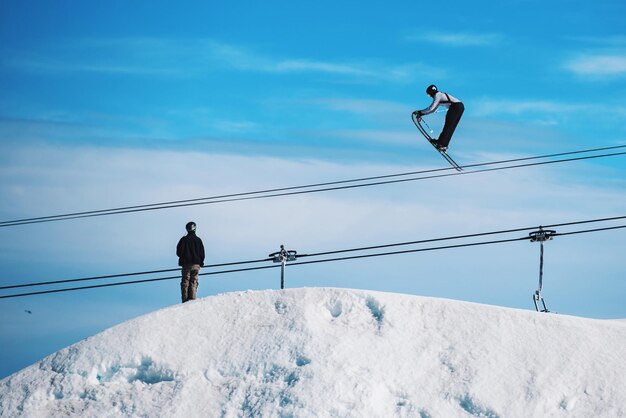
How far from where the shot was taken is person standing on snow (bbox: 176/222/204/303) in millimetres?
22469

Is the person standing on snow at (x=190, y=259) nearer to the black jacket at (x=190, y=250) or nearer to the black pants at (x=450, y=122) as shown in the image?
the black jacket at (x=190, y=250)

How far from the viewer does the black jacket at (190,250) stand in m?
22.5

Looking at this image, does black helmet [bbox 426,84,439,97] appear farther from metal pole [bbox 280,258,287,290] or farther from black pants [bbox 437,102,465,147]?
metal pole [bbox 280,258,287,290]

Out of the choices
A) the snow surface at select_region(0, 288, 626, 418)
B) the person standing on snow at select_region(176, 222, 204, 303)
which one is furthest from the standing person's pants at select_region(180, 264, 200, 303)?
the snow surface at select_region(0, 288, 626, 418)

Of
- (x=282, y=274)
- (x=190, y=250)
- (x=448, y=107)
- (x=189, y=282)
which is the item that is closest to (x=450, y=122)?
(x=448, y=107)

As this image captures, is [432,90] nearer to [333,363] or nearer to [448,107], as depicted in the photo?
[448,107]

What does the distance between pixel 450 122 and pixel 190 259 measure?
22.8 ft

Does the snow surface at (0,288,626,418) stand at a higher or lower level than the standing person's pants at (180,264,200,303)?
lower

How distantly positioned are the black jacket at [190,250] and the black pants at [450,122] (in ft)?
20.8

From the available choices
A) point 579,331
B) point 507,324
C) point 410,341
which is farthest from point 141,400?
point 579,331

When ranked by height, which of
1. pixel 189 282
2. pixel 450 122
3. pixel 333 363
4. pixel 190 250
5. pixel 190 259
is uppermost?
pixel 450 122

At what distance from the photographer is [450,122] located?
24.0m

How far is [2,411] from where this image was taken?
20.1m

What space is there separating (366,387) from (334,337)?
1724 mm
